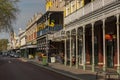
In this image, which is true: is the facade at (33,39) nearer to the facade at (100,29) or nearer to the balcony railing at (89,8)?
the facade at (100,29)

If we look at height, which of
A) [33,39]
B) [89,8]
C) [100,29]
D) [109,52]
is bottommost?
[109,52]

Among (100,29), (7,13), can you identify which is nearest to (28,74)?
(100,29)

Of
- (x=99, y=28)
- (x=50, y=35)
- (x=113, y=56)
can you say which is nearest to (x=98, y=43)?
(x=99, y=28)

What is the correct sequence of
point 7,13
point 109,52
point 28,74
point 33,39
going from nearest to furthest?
A: point 28,74 < point 109,52 < point 7,13 < point 33,39

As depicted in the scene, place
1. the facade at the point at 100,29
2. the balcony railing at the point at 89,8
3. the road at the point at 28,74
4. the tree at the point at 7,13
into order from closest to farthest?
the road at the point at 28,74
the facade at the point at 100,29
the balcony railing at the point at 89,8
the tree at the point at 7,13

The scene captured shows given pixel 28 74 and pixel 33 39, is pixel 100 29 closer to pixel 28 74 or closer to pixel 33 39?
pixel 28 74

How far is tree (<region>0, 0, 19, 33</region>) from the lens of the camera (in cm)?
5991

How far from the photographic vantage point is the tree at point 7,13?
59906mm

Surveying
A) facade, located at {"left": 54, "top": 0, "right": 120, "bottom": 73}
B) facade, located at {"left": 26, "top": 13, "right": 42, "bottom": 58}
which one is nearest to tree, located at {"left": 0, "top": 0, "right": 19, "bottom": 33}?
facade, located at {"left": 54, "top": 0, "right": 120, "bottom": 73}

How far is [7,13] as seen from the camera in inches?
2381

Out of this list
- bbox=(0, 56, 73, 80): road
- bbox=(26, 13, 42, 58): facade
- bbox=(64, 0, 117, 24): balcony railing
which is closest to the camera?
bbox=(0, 56, 73, 80): road

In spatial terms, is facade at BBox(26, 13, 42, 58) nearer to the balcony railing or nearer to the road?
the balcony railing

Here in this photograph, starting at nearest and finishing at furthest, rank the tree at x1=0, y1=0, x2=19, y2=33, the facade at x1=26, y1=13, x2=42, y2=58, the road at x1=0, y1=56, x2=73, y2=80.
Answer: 1. the road at x1=0, y1=56, x2=73, y2=80
2. the tree at x1=0, y1=0, x2=19, y2=33
3. the facade at x1=26, y1=13, x2=42, y2=58

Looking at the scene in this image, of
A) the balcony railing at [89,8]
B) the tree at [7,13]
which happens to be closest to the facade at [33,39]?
the tree at [7,13]
